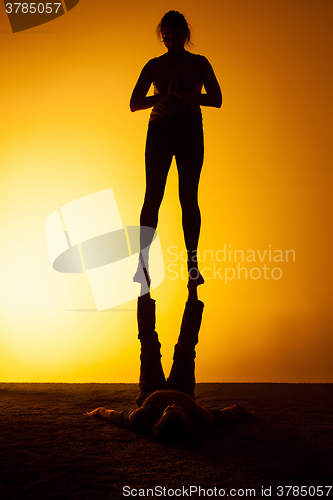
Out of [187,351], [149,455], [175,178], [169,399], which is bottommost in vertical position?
[149,455]

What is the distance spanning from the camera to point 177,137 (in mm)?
1925

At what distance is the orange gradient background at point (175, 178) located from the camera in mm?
2887

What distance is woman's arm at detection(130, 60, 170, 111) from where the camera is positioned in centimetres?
190

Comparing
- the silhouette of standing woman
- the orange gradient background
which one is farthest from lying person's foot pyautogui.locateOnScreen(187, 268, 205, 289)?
the orange gradient background

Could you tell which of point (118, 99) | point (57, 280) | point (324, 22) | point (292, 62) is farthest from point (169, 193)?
point (324, 22)

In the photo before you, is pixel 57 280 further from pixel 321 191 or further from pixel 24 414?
pixel 321 191

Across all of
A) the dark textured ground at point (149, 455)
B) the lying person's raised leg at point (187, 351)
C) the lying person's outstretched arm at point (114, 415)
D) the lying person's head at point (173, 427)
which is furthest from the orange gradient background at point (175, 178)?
the lying person's head at point (173, 427)

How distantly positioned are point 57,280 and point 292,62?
232 cm

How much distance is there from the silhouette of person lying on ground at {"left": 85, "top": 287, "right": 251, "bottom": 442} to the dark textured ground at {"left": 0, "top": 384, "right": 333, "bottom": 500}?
45mm

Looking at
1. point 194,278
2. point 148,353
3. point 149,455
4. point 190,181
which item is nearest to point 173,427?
point 149,455

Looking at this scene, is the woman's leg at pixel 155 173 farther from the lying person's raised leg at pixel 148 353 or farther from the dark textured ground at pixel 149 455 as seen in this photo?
the dark textured ground at pixel 149 455

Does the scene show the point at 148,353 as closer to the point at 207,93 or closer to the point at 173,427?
the point at 173,427

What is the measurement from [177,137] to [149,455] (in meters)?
1.33

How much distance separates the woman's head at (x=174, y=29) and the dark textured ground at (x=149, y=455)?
1754 millimetres
